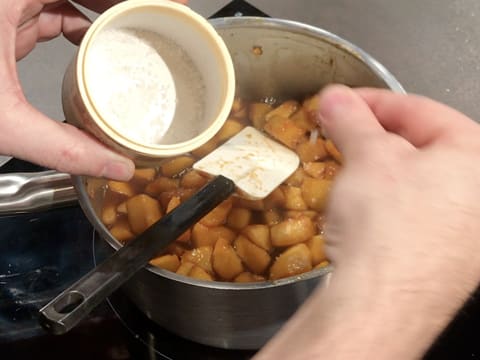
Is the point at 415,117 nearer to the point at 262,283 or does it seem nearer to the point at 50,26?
the point at 262,283

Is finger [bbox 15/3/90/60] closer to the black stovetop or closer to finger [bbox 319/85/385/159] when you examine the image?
the black stovetop

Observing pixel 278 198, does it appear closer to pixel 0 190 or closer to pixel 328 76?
pixel 328 76

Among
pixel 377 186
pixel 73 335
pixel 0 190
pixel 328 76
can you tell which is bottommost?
pixel 73 335

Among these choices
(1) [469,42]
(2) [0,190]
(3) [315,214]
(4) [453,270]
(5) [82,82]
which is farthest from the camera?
(1) [469,42]

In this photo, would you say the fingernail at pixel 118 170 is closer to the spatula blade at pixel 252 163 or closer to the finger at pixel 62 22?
the spatula blade at pixel 252 163

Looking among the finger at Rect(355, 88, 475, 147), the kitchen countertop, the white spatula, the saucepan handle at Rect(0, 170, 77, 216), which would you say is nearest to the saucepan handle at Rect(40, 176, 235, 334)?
the white spatula

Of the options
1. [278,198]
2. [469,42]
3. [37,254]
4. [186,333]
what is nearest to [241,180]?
→ [278,198]

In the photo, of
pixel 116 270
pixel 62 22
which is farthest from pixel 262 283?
pixel 62 22
